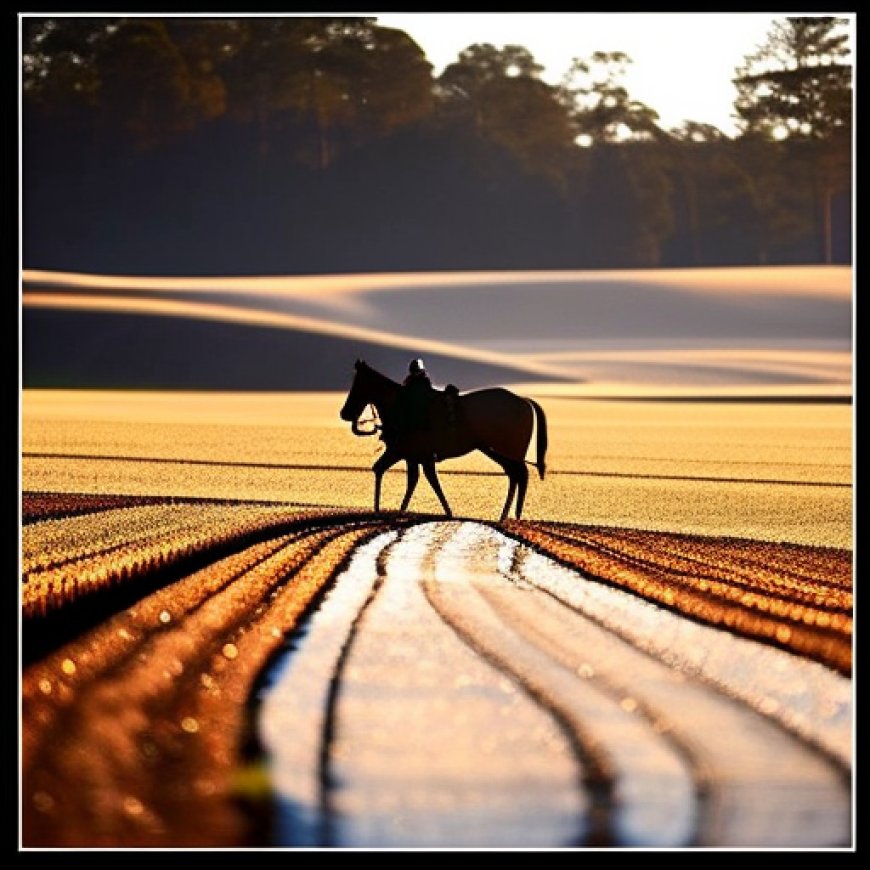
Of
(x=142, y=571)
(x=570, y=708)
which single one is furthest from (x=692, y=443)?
(x=570, y=708)

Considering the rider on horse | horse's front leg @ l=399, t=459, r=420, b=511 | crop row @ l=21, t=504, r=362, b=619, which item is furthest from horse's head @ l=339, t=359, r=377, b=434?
crop row @ l=21, t=504, r=362, b=619

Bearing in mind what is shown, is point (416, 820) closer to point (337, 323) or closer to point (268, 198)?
point (268, 198)

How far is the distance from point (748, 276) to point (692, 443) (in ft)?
12.3

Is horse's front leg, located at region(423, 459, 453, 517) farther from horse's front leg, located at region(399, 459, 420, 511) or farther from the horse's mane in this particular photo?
the horse's mane

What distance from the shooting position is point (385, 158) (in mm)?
21031

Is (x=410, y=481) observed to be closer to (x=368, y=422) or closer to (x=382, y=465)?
(x=382, y=465)

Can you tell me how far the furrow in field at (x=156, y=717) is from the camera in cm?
582

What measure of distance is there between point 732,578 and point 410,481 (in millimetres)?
2081

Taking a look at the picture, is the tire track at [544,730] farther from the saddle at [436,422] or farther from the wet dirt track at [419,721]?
the saddle at [436,422]

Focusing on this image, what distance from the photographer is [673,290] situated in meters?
20.4

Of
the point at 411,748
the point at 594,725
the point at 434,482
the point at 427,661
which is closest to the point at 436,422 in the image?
the point at 434,482

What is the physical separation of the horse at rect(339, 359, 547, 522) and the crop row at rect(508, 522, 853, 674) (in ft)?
2.06

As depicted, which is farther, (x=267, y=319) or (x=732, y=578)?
(x=267, y=319)

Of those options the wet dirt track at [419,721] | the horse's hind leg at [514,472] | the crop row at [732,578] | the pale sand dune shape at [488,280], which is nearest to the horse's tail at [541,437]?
the horse's hind leg at [514,472]
